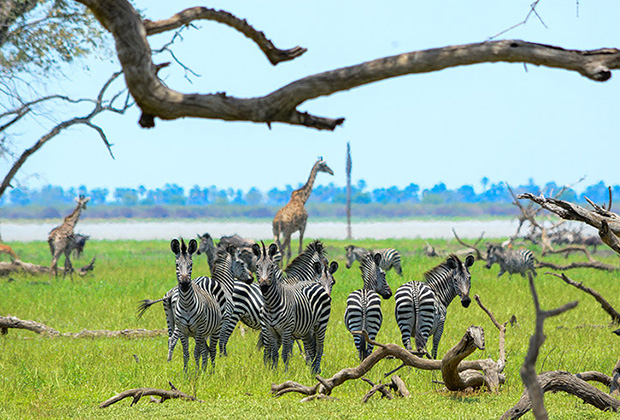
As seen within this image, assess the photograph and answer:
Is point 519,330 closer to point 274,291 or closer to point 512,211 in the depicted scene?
point 274,291

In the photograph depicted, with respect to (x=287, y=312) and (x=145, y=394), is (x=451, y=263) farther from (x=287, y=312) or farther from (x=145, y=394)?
(x=145, y=394)

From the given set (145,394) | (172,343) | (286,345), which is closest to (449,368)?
(286,345)

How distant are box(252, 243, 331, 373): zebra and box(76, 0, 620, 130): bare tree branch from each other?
550 centimetres

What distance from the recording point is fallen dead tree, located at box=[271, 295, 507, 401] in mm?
7558

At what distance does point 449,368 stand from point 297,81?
205 inches

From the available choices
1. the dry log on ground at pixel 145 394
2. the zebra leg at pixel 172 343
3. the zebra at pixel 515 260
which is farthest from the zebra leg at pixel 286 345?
the zebra at pixel 515 260

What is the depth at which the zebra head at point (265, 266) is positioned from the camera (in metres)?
9.71

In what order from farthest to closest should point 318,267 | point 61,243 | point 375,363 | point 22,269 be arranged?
1. point 22,269
2. point 61,243
3. point 318,267
4. point 375,363

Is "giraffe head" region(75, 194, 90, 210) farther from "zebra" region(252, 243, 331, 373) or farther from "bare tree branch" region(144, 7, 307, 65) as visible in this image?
"bare tree branch" region(144, 7, 307, 65)

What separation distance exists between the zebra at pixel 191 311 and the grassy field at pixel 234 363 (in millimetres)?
391

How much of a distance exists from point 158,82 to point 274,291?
6.01m

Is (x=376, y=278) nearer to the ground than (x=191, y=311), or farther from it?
farther from it

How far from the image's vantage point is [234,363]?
11.0 m

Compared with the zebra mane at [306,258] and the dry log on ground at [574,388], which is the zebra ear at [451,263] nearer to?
the zebra mane at [306,258]
